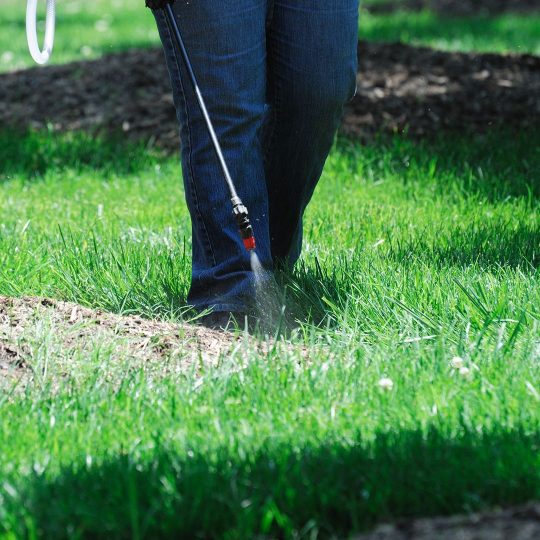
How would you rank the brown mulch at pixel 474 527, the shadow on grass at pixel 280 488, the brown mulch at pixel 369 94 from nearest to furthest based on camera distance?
1. the brown mulch at pixel 474 527
2. the shadow on grass at pixel 280 488
3. the brown mulch at pixel 369 94

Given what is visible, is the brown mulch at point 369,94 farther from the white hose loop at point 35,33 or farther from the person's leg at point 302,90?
the white hose loop at point 35,33

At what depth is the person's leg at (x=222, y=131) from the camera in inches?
132

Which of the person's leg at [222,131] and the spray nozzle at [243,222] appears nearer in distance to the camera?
the spray nozzle at [243,222]

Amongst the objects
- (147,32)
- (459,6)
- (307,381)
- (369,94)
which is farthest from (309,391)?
(459,6)

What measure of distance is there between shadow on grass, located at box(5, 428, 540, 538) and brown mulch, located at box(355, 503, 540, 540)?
0.31ft

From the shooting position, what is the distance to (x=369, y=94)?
6.93m

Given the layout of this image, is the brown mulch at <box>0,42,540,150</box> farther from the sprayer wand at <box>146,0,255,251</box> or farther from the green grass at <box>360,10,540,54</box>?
the sprayer wand at <box>146,0,255,251</box>

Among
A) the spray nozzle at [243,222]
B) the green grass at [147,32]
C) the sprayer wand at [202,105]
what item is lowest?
the green grass at [147,32]

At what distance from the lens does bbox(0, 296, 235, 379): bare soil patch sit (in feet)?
10.2

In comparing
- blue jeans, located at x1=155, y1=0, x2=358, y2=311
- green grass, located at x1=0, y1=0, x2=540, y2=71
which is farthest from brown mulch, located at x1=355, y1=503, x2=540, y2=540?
green grass, located at x1=0, y1=0, x2=540, y2=71

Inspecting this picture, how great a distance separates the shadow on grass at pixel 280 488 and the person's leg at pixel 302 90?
1506 mm

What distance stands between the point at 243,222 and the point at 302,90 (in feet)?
2.01

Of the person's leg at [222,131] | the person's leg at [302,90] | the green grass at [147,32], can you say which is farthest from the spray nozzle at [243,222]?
the green grass at [147,32]

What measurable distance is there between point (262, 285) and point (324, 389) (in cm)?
78
